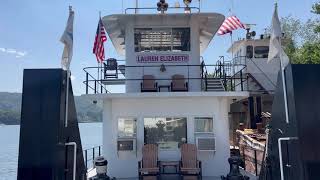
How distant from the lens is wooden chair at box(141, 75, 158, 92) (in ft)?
33.4

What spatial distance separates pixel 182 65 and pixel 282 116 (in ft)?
18.6

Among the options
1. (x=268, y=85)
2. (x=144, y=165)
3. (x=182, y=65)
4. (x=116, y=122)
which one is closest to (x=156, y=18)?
(x=182, y=65)

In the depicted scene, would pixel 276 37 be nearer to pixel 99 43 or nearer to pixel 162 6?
pixel 162 6

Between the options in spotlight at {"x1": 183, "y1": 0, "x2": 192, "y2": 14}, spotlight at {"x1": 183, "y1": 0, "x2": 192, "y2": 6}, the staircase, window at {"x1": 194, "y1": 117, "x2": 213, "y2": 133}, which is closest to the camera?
window at {"x1": 194, "y1": 117, "x2": 213, "y2": 133}

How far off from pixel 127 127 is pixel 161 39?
9.99 ft

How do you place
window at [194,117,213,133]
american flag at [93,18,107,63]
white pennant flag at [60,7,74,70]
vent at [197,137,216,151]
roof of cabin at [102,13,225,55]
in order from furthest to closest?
american flag at [93,18,107,63] → roof of cabin at [102,13,225,55] → window at [194,117,213,133] → vent at [197,137,216,151] → white pennant flag at [60,7,74,70]

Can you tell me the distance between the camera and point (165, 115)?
32.2 feet

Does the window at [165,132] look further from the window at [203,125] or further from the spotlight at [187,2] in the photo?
the spotlight at [187,2]

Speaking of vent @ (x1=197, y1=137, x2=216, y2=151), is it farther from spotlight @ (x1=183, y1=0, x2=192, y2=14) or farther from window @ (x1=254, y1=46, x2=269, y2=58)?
window @ (x1=254, y1=46, x2=269, y2=58)

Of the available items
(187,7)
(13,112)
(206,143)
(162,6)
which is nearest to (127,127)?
(206,143)

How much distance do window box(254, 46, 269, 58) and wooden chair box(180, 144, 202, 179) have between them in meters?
17.1

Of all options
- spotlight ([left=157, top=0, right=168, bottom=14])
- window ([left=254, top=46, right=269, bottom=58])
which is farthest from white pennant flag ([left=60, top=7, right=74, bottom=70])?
window ([left=254, top=46, right=269, bottom=58])

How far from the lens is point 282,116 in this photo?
490cm

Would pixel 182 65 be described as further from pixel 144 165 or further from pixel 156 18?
pixel 144 165
